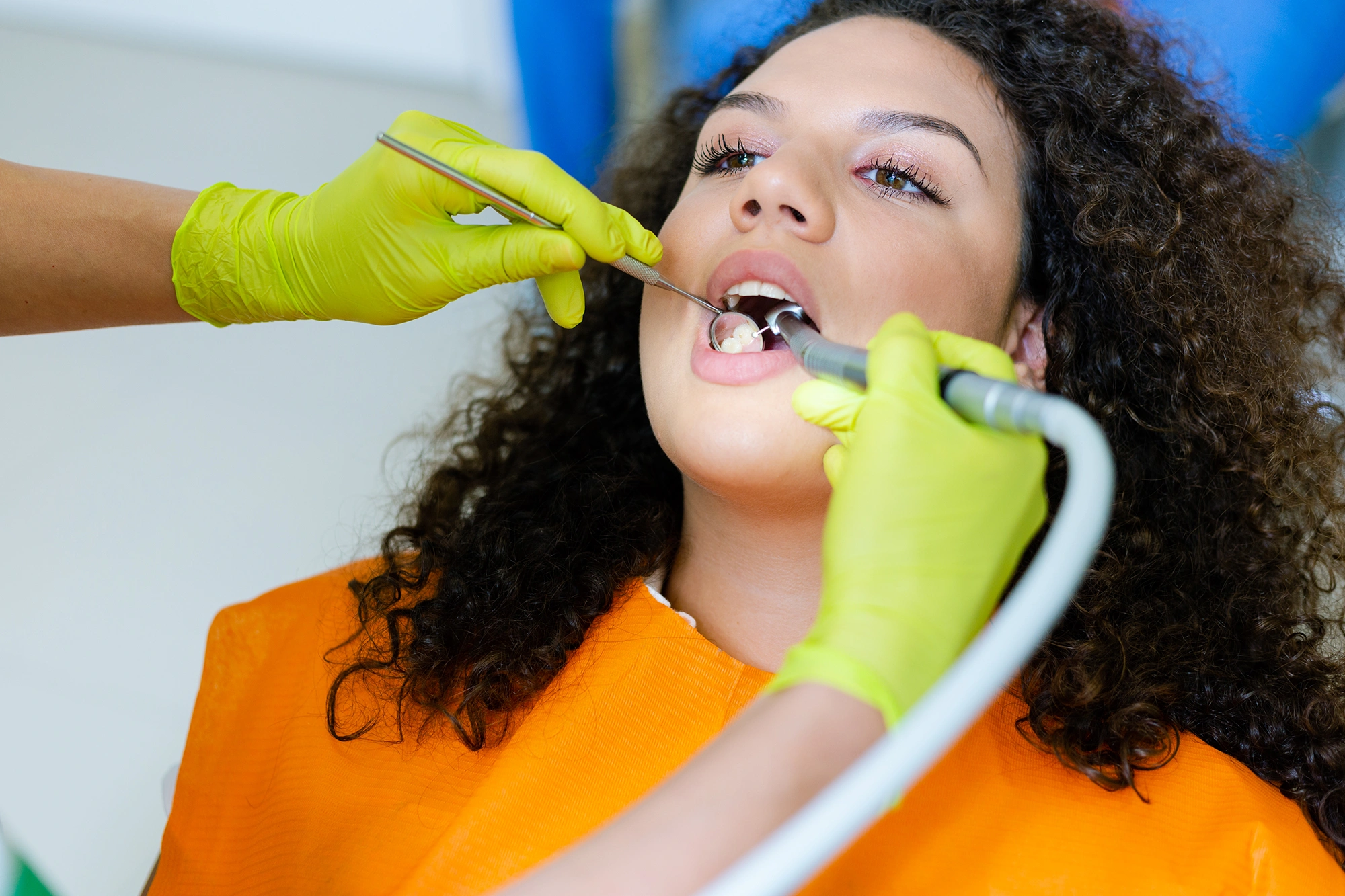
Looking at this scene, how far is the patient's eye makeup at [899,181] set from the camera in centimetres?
125

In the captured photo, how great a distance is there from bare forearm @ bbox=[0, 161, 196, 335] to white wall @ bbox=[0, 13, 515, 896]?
0.69 m

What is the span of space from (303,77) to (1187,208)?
2513mm

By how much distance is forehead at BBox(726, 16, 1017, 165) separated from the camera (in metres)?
1.27

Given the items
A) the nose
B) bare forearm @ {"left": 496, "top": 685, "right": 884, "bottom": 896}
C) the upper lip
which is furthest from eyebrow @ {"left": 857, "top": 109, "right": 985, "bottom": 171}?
bare forearm @ {"left": 496, "top": 685, "right": 884, "bottom": 896}

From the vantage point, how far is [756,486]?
114cm

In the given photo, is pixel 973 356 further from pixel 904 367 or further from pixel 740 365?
pixel 740 365

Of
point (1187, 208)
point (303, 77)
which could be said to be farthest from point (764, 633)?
point (303, 77)

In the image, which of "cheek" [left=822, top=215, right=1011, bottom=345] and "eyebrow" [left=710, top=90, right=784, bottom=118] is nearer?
"cheek" [left=822, top=215, right=1011, bottom=345]

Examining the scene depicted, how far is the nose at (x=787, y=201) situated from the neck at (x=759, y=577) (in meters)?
0.32

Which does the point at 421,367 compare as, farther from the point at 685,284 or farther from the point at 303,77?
the point at 685,284

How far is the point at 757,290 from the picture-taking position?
3.87 feet

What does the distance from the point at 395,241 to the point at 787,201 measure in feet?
1.50

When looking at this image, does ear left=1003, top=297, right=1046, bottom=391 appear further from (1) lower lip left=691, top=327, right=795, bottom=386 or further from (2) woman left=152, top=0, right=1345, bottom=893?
(1) lower lip left=691, top=327, right=795, bottom=386

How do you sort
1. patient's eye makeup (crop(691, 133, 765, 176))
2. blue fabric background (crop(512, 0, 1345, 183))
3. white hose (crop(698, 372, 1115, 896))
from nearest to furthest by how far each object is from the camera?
1. white hose (crop(698, 372, 1115, 896))
2. patient's eye makeup (crop(691, 133, 765, 176))
3. blue fabric background (crop(512, 0, 1345, 183))
